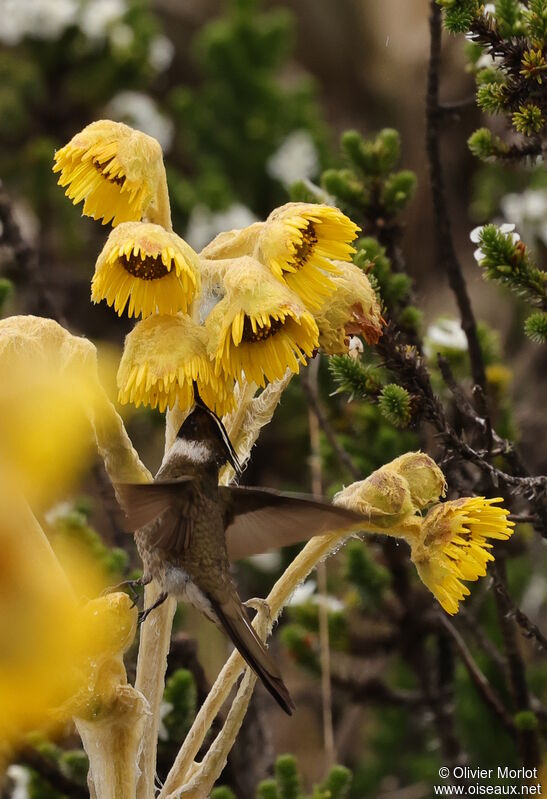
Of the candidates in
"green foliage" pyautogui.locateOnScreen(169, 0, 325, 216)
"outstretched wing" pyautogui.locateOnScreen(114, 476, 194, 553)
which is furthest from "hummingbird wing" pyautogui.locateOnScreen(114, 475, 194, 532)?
"green foliage" pyautogui.locateOnScreen(169, 0, 325, 216)

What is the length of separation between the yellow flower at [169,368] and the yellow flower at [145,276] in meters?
0.02

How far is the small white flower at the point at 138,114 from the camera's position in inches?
→ 189

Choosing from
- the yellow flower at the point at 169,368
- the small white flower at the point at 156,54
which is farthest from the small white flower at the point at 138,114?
the yellow flower at the point at 169,368

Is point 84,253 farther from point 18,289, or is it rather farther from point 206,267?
point 206,267

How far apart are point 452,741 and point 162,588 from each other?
1354mm

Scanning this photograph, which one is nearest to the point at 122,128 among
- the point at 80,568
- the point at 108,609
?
the point at 108,609

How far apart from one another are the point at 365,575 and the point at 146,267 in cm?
164

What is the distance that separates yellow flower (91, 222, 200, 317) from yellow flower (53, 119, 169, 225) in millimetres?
108

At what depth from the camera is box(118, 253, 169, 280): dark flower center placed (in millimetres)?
1484

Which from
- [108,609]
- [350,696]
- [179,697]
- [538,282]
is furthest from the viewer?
[350,696]

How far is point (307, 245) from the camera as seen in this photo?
1558mm

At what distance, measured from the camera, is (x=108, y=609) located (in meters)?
1.52

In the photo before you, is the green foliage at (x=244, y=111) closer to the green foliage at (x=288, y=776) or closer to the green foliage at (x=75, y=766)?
the green foliage at (x=75, y=766)

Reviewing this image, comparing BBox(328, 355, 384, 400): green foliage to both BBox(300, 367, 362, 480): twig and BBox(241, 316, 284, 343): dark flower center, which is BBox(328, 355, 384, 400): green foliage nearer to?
BBox(241, 316, 284, 343): dark flower center
